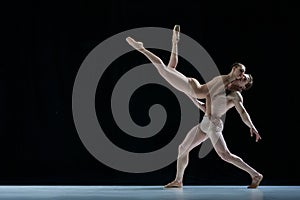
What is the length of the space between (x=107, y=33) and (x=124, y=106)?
0.76 m

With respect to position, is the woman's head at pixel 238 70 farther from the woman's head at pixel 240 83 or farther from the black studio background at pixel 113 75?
the black studio background at pixel 113 75

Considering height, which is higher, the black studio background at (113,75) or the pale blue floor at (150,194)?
the black studio background at (113,75)

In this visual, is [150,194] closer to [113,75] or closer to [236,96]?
[236,96]

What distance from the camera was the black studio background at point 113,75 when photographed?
5.84m

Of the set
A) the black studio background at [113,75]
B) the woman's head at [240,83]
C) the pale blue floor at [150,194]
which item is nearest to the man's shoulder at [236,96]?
the woman's head at [240,83]

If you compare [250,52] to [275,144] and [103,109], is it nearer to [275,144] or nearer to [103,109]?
[275,144]

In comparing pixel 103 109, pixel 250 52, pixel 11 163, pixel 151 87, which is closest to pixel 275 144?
pixel 250 52

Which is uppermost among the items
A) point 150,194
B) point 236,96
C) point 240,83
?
point 240,83

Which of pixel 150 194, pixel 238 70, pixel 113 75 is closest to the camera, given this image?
pixel 150 194

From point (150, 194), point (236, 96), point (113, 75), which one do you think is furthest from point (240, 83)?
point (113, 75)

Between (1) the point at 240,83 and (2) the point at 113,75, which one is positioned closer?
(1) the point at 240,83

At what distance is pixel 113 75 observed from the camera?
19.5ft

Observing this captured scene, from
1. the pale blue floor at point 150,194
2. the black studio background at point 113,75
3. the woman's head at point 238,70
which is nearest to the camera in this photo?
the pale blue floor at point 150,194

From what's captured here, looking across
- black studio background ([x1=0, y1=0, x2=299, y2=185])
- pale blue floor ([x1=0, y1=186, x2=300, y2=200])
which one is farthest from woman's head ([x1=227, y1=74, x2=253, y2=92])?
black studio background ([x1=0, y1=0, x2=299, y2=185])
